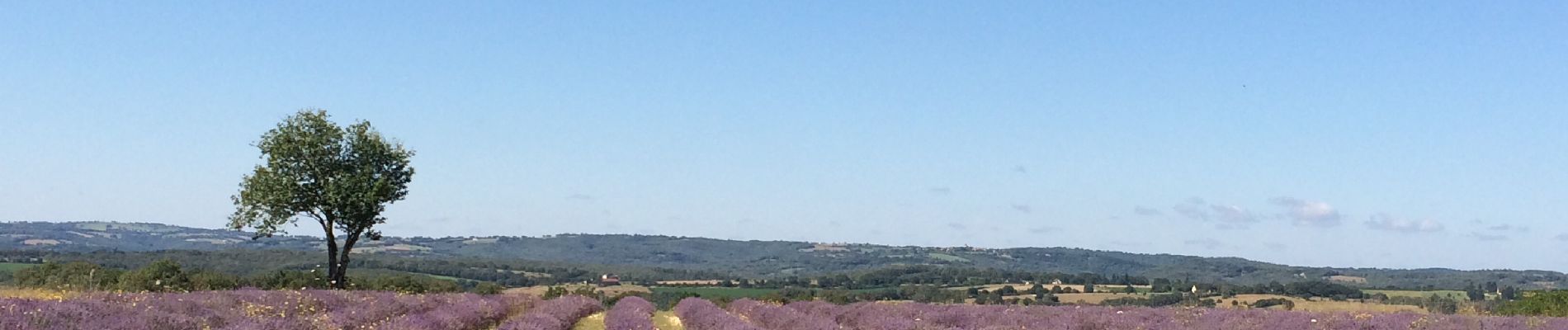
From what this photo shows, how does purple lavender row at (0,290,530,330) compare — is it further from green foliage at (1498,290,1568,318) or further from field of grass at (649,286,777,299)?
field of grass at (649,286,777,299)

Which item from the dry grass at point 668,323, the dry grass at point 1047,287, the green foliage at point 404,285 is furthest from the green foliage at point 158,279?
the dry grass at point 1047,287

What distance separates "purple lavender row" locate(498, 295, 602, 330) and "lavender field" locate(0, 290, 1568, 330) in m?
0.07

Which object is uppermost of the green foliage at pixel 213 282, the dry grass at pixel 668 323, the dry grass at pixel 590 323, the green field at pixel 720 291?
the green foliage at pixel 213 282

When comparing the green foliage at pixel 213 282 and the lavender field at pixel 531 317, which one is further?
the green foliage at pixel 213 282

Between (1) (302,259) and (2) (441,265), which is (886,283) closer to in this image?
(2) (441,265)

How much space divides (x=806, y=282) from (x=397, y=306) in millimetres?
125860

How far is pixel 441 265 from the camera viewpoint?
149 metres

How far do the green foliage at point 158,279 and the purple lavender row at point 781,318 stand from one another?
1473 centimetres

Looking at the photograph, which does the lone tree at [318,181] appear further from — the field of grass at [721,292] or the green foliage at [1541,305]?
the field of grass at [721,292]

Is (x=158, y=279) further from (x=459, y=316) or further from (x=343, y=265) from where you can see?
(x=459, y=316)

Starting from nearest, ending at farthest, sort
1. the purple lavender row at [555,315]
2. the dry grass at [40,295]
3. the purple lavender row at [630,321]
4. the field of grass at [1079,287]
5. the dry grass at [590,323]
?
1. the dry grass at [40,295]
2. the purple lavender row at [555,315]
3. the purple lavender row at [630,321]
4. the dry grass at [590,323]
5. the field of grass at [1079,287]

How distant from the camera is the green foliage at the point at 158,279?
31062 millimetres

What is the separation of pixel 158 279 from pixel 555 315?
1651 cm

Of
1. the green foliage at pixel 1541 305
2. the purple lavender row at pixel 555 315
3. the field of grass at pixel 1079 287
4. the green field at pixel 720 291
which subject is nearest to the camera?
the purple lavender row at pixel 555 315
